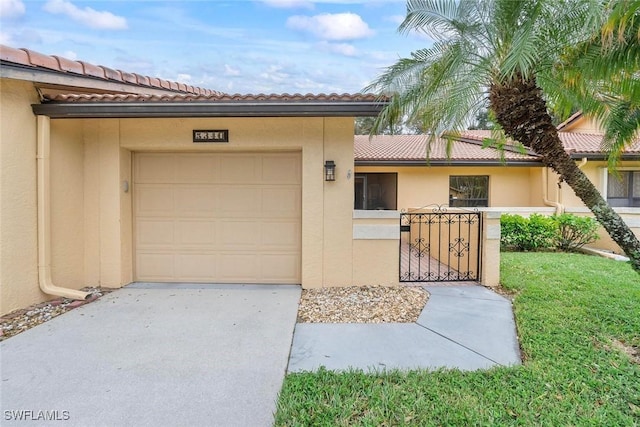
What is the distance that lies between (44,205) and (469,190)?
1219 centimetres

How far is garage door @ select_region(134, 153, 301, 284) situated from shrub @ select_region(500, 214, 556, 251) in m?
6.82

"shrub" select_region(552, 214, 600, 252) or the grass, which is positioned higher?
"shrub" select_region(552, 214, 600, 252)

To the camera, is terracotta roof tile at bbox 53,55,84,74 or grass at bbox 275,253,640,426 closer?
grass at bbox 275,253,640,426

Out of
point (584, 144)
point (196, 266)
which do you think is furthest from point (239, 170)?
point (584, 144)

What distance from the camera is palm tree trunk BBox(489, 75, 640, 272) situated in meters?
4.33

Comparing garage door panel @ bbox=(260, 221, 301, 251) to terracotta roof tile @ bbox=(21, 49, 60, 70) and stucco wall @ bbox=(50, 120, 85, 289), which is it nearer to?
stucco wall @ bbox=(50, 120, 85, 289)

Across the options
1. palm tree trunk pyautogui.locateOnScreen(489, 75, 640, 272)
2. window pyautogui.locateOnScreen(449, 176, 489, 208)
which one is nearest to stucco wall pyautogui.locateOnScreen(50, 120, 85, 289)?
palm tree trunk pyautogui.locateOnScreen(489, 75, 640, 272)

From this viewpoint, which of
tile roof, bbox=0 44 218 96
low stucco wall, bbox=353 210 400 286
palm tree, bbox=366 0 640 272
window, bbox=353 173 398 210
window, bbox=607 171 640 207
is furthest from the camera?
window, bbox=353 173 398 210

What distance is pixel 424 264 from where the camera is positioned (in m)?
8.32

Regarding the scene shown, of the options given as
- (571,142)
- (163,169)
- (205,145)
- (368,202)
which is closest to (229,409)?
(205,145)

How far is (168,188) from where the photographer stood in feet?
22.1

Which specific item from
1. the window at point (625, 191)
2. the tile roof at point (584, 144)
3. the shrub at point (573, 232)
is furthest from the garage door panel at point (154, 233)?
the window at point (625, 191)

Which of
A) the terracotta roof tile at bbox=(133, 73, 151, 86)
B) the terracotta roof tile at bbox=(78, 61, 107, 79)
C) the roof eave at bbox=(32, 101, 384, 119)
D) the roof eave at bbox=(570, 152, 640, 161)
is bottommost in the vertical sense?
the roof eave at bbox=(32, 101, 384, 119)

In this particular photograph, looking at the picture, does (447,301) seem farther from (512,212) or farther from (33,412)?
(512,212)
